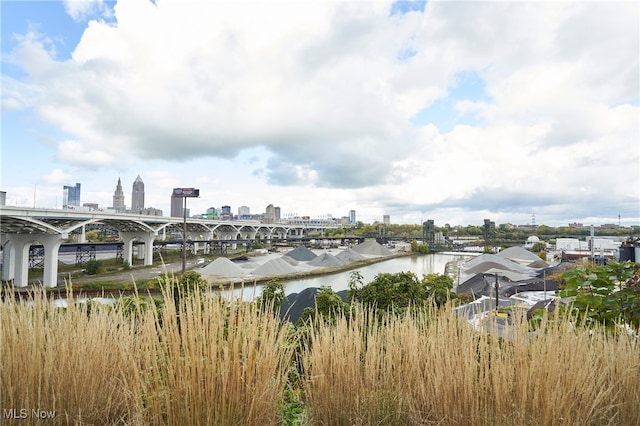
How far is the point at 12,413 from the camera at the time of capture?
4.81 feet

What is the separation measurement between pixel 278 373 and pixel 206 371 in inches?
15.1

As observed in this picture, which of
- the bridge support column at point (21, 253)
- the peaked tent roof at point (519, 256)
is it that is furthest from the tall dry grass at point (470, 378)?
the peaked tent roof at point (519, 256)

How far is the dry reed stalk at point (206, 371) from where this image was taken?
1276mm

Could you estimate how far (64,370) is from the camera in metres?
1.53

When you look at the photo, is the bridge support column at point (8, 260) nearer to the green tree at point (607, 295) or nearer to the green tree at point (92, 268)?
the green tree at point (92, 268)

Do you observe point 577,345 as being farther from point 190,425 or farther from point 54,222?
point 54,222

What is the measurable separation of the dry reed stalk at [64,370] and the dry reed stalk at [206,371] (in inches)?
6.0

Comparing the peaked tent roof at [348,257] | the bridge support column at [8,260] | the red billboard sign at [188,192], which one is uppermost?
the red billboard sign at [188,192]

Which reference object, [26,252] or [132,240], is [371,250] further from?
[26,252]

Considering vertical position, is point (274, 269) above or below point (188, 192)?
below

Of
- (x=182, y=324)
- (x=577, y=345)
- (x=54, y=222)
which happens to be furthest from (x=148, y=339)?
(x=54, y=222)

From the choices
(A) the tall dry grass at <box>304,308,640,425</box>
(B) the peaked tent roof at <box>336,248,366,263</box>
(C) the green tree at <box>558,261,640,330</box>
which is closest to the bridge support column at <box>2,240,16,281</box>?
(B) the peaked tent roof at <box>336,248,366,263</box>

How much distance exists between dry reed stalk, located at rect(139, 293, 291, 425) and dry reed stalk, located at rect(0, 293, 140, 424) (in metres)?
0.15

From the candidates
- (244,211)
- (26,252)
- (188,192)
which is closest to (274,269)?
(188,192)
